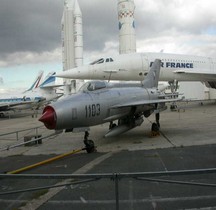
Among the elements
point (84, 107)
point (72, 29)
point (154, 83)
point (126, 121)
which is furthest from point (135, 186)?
point (72, 29)

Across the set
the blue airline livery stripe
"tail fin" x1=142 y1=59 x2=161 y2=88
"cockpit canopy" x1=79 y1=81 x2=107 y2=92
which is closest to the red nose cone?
"cockpit canopy" x1=79 y1=81 x2=107 y2=92

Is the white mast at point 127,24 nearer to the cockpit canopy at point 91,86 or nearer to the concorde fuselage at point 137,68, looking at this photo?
the concorde fuselage at point 137,68

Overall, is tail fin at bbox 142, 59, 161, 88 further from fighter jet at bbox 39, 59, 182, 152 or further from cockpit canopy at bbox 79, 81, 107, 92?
cockpit canopy at bbox 79, 81, 107, 92

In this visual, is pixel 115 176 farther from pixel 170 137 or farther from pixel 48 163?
pixel 170 137

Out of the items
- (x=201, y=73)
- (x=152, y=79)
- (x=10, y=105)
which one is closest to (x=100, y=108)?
(x=152, y=79)

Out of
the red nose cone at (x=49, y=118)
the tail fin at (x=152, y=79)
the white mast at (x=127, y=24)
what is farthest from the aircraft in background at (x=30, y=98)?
the red nose cone at (x=49, y=118)

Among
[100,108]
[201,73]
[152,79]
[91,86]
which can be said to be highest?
[201,73]

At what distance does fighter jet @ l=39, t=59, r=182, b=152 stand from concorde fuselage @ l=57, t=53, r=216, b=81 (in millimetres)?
10846

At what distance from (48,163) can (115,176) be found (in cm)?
585

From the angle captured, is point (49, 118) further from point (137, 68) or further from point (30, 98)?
point (30, 98)

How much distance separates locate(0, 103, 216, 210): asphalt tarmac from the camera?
527 centimetres

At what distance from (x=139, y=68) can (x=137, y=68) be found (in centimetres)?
18

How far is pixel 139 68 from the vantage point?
2598 centimetres

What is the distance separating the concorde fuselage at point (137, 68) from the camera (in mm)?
25047
